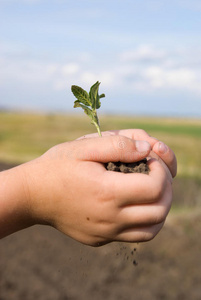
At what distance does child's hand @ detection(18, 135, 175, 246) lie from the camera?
1.62 m

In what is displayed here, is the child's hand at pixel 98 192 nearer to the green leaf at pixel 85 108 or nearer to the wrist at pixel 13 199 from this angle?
the wrist at pixel 13 199

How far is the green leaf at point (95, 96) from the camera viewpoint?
1.95 meters

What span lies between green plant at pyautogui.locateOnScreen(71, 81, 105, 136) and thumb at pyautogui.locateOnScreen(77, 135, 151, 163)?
27 cm

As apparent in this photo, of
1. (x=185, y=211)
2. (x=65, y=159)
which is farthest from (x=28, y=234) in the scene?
(x=65, y=159)

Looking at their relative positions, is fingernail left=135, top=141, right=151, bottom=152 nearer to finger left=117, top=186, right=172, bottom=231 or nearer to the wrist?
finger left=117, top=186, right=172, bottom=231

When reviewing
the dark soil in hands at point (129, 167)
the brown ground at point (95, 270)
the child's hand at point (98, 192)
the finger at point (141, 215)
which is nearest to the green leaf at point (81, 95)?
the child's hand at point (98, 192)

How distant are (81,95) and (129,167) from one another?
455mm

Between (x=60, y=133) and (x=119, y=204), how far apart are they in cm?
1929

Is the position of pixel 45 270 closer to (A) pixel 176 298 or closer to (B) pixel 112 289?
(B) pixel 112 289

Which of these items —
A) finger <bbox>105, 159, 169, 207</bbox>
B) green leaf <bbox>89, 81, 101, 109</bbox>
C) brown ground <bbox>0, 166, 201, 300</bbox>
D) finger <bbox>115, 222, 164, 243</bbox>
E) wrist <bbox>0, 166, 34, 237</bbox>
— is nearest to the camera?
finger <bbox>105, 159, 169, 207</bbox>

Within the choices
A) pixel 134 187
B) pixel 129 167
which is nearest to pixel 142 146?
pixel 129 167

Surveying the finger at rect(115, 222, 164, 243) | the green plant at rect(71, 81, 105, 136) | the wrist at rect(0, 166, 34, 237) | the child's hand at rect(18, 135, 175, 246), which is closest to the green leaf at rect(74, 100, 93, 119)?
the green plant at rect(71, 81, 105, 136)

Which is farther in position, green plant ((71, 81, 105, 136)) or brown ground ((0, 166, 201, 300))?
brown ground ((0, 166, 201, 300))

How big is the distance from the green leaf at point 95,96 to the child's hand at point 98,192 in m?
0.30
